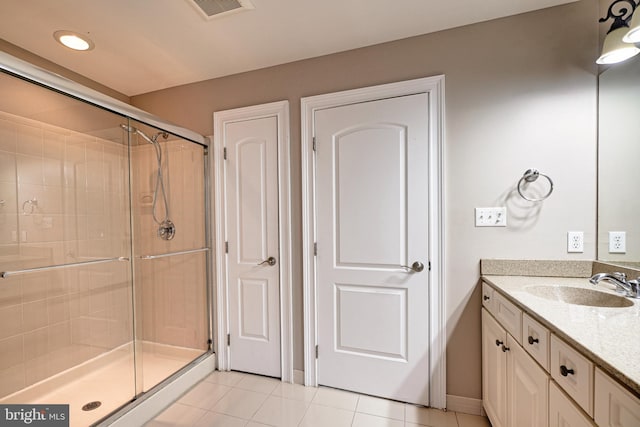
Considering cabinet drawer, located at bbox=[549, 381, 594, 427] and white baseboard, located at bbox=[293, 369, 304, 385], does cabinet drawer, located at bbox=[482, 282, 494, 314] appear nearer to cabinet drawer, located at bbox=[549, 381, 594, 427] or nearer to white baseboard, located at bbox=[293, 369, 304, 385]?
cabinet drawer, located at bbox=[549, 381, 594, 427]

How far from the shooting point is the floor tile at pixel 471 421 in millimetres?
1633

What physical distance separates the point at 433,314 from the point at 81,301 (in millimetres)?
2641

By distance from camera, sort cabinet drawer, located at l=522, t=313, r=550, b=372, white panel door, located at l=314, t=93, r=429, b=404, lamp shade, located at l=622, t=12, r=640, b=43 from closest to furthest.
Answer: cabinet drawer, located at l=522, t=313, r=550, b=372
lamp shade, located at l=622, t=12, r=640, b=43
white panel door, located at l=314, t=93, r=429, b=404

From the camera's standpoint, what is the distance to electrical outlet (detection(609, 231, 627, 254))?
1.44 m

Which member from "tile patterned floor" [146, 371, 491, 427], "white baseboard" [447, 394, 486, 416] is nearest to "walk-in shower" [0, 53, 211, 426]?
"tile patterned floor" [146, 371, 491, 427]

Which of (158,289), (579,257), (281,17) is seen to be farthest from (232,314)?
(579,257)

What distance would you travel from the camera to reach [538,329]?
1.02 meters

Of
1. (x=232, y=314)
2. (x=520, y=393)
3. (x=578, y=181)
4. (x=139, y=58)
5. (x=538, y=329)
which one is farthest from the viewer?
(x=232, y=314)

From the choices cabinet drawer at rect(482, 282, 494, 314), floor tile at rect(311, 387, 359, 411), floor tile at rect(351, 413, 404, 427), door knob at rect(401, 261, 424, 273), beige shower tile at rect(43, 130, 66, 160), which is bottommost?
floor tile at rect(311, 387, 359, 411)

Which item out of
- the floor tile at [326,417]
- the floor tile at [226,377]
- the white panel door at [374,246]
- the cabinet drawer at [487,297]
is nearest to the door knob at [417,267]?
the white panel door at [374,246]

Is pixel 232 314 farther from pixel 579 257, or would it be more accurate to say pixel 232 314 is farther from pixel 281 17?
pixel 579 257

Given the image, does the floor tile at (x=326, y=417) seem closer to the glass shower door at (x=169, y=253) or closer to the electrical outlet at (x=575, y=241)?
the glass shower door at (x=169, y=253)

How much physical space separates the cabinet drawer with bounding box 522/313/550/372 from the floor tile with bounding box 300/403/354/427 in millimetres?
1161

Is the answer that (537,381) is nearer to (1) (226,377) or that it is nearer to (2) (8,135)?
(1) (226,377)
